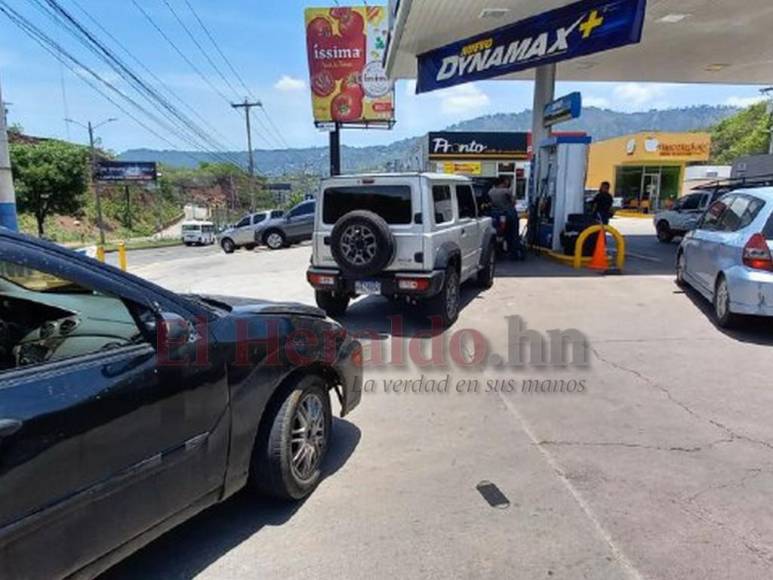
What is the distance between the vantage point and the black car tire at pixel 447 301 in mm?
7203

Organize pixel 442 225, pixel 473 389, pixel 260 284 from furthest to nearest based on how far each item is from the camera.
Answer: pixel 260 284 < pixel 442 225 < pixel 473 389

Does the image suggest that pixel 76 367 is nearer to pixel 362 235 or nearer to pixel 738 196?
pixel 362 235

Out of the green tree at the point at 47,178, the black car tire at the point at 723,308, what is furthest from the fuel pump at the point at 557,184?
the green tree at the point at 47,178

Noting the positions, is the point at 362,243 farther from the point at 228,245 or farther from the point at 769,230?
the point at 228,245

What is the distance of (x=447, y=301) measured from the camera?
7316 millimetres

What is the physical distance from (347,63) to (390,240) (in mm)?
27100

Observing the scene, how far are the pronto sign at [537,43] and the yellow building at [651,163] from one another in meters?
27.1

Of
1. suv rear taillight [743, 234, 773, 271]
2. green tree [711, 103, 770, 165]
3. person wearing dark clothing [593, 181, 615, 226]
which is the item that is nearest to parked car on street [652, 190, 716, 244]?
person wearing dark clothing [593, 181, 615, 226]

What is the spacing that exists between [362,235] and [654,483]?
4304 millimetres

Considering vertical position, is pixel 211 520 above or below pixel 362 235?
below

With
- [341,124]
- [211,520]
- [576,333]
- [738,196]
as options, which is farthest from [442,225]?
[341,124]

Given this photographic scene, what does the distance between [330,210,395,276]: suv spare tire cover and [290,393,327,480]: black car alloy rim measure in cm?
335

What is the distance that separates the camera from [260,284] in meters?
11.3

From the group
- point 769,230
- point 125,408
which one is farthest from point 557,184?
point 125,408
